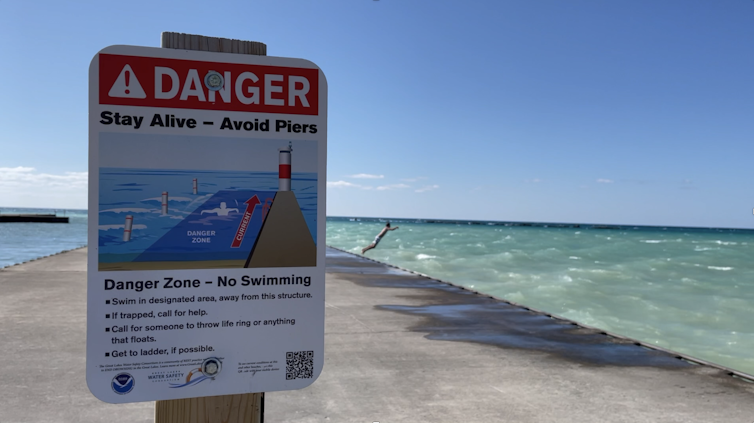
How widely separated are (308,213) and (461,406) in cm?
354

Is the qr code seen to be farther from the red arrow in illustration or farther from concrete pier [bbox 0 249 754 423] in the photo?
concrete pier [bbox 0 249 754 423]

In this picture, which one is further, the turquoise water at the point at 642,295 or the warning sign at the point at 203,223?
the turquoise water at the point at 642,295

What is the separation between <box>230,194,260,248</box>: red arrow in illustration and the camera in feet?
7.09

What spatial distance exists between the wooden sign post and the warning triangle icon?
0.57 ft

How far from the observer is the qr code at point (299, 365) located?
7.34 ft

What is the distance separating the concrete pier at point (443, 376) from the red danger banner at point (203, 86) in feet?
11.0

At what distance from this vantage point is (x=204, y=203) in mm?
2145

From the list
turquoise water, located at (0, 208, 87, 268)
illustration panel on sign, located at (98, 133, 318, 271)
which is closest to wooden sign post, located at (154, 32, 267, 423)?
illustration panel on sign, located at (98, 133, 318, 271)

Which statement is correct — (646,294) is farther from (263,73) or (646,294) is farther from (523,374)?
(263,73)

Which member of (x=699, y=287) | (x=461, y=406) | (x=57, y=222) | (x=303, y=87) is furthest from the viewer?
(x=57, y=222)

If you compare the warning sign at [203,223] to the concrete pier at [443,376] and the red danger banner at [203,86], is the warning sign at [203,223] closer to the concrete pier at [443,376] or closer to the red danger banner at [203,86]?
the red danger banner at [203,86]

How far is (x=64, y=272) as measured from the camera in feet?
50.5

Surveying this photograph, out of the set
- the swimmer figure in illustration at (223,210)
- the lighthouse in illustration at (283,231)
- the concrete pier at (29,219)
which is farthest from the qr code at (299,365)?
the concrete pier at (29,219)

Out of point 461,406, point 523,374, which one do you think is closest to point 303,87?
point 461,406
